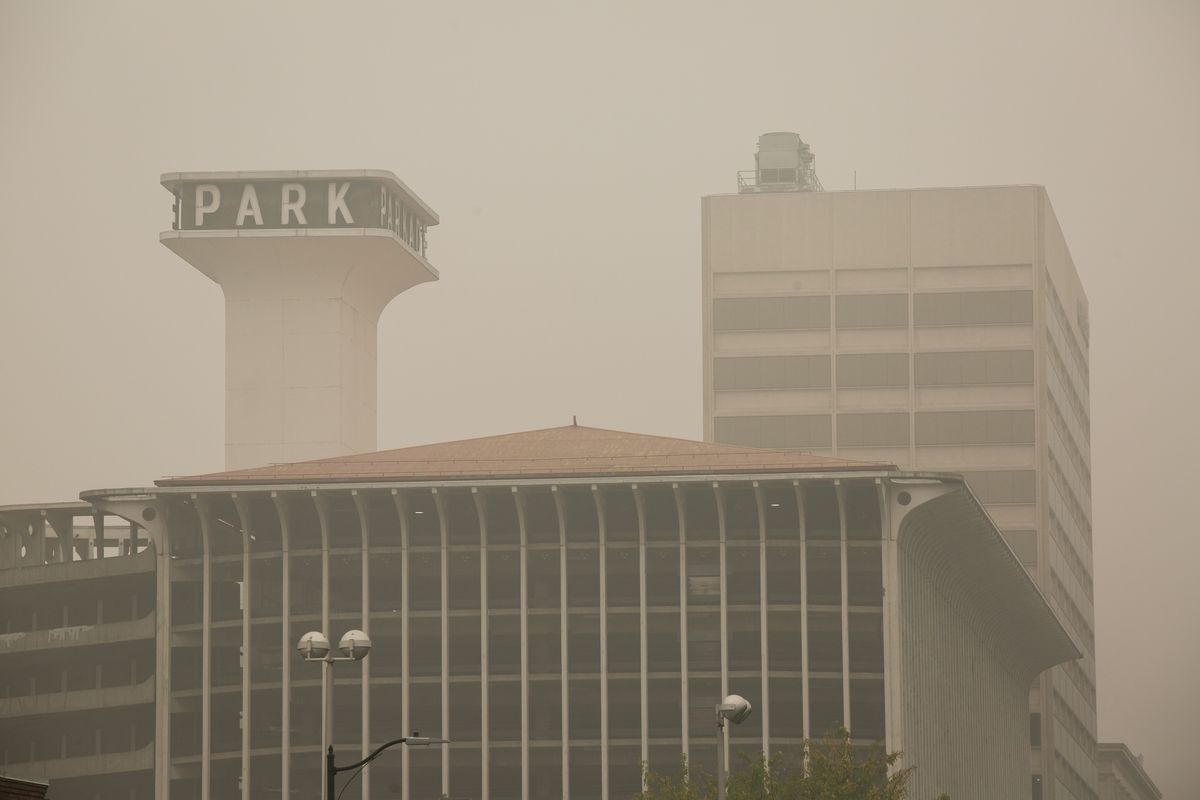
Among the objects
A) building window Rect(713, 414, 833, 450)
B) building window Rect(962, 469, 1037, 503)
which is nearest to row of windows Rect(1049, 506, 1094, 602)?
building window Rect(962, 469, 1037, 503)

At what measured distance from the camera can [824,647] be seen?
96.9 metres

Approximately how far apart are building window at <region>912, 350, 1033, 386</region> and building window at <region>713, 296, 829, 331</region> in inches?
157

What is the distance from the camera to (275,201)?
137m

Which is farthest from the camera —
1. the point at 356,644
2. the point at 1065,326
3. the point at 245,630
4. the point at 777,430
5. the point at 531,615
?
the point at 1065,326

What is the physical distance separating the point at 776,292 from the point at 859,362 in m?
7.69

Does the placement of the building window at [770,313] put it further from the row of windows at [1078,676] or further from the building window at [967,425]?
the row of windows at [1078,676]

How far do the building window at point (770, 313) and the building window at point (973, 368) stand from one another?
398 centimetres

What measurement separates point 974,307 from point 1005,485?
1258cm

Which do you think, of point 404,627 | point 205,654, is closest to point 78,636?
point 205,654

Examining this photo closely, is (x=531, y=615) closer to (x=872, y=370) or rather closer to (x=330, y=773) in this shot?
(x=330, y=773)

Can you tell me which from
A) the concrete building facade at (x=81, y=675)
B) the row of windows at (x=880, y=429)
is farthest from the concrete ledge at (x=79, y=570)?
the row of windows at (x=880, y=429)

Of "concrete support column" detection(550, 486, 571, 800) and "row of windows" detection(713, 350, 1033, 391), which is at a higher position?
"row of windows" detection(713, 350, 1033, 391)

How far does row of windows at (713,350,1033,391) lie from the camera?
158500mm

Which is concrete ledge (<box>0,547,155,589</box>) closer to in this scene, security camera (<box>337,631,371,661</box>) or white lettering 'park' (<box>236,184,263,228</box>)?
white lettering 'park' (<box>236,184,263,228</box>)
